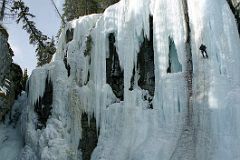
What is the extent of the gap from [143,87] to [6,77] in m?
5.63

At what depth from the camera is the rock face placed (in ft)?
53.6

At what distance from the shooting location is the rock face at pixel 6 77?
53.6 feet

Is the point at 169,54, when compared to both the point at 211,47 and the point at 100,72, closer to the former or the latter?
the point at 211,47

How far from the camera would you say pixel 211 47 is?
13008 millimetres

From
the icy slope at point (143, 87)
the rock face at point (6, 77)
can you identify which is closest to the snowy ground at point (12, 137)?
the rock face at point (6, 77)

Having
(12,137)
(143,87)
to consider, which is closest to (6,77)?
(12,137)

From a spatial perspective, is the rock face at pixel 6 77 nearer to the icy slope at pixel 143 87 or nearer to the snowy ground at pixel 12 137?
the snowy ground at pixel 12 137

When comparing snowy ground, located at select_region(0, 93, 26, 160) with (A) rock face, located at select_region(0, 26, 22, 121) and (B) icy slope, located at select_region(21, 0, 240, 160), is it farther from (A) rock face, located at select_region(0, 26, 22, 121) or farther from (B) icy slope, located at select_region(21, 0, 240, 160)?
(B) icy slope, located at select_region(21, 0, 240, 160)

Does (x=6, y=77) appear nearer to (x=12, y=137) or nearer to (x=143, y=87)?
(x=12, y=137)

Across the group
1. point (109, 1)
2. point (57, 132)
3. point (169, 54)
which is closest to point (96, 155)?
point (57, 132)

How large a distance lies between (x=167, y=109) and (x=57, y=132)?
4.22 m

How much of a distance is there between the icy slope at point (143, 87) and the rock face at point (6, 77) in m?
0.88

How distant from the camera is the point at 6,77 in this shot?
1681 centimetres

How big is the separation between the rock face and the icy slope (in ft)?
2.90
